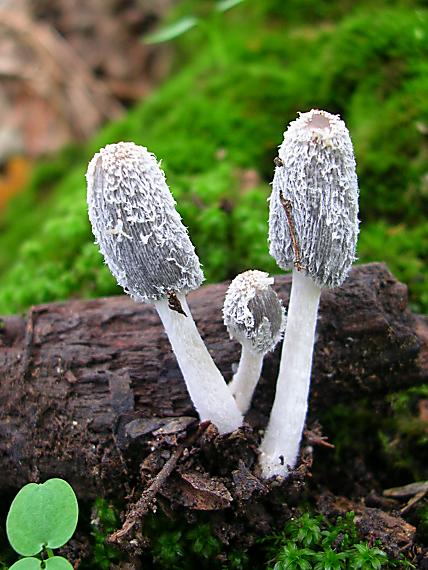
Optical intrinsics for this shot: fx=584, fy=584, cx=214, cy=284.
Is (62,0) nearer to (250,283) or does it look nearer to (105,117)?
(105,117)

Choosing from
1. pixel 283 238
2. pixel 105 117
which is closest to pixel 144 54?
pixel 105 117

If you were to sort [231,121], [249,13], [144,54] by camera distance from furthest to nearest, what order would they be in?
[144,54] < [249,13] < [231,121]

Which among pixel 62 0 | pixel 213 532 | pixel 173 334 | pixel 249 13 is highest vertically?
pixel 62 0

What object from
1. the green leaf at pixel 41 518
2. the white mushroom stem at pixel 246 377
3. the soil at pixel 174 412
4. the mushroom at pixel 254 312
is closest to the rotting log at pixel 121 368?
the soil at pixel 174 412

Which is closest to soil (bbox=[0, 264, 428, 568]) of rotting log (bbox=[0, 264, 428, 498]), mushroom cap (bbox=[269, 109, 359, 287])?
rotting log (bbox=[0, 264, 428, 498])

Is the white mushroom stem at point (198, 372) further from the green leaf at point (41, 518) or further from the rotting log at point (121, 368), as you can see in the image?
the green leaf at point (41, 518)

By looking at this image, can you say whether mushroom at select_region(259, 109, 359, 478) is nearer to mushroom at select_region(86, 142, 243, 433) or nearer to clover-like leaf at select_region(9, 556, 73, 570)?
mushroom at select_region(86, 142, 243, 433)

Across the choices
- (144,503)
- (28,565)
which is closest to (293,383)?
(144,503)

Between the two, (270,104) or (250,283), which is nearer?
(250,283)
